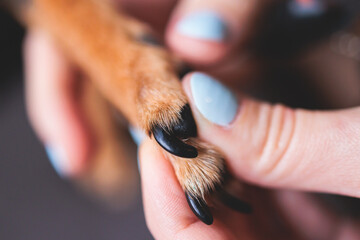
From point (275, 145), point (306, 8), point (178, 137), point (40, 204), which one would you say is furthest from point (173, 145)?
point (40, 204)

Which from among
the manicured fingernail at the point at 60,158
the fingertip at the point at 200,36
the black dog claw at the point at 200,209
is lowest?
the manicured fingernail at the point at 60,158

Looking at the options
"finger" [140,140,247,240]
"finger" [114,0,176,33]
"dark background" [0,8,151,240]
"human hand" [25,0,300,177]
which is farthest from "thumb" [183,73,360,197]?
"dark background" [0,8,151,240]

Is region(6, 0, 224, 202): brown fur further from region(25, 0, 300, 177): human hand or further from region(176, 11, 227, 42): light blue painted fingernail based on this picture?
region(25, 0, 300, 177): human hand

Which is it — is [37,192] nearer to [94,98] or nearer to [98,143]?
[98,143]

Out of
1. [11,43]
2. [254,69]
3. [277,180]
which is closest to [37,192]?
[11,43]

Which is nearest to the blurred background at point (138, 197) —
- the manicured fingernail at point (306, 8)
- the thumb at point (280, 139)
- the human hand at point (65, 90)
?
the manicured fingernail at point (306, 8)

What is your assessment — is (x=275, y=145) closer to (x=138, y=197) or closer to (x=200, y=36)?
(x=200, y=36)

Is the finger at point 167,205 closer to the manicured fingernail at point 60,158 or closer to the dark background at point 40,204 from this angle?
the manicured fingernail at point 60,158
